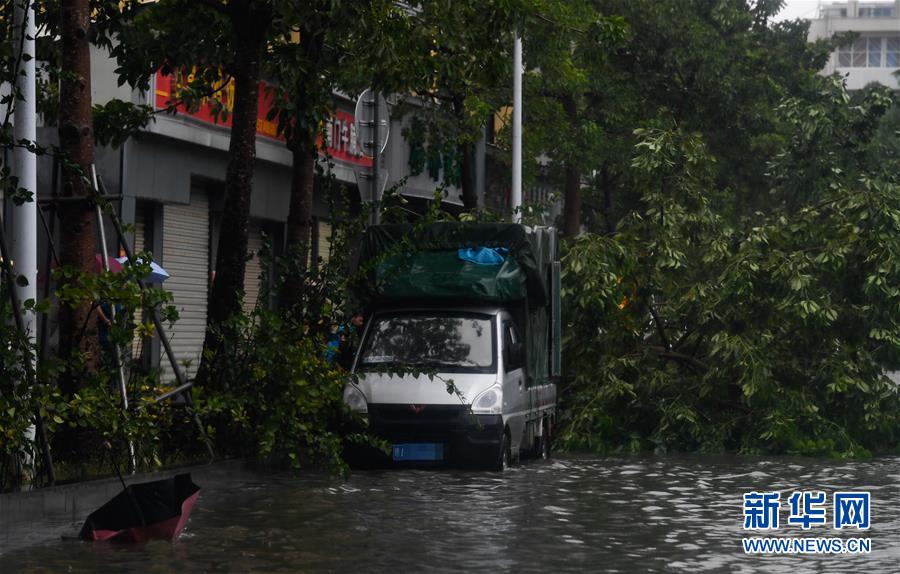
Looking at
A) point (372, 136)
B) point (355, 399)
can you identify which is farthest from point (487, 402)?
point (372, 136)

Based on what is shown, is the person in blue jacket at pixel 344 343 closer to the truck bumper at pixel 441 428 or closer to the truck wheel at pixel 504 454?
the truck bumper at pixel 441 428

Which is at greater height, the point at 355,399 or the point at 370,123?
the point at 370,123

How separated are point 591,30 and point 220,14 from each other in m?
5.22

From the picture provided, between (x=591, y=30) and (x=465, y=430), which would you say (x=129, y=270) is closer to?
(x=465, y=430)

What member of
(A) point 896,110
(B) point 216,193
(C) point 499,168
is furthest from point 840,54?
(B) point 216,193

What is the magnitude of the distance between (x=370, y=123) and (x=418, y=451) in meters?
6.23

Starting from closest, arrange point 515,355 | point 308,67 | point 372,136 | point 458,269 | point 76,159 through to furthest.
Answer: point 76,159, point 308,67, point 515,355, point 458,269, point 372,136

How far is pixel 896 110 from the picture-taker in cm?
6612

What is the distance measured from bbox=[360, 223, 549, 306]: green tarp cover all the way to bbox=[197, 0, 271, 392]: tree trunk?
1498mm

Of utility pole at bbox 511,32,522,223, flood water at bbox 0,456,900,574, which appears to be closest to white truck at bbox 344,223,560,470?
flood water at bbox 0,456,900,574

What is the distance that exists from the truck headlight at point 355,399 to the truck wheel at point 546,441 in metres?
3.22

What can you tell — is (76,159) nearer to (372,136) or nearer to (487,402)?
(487,402)

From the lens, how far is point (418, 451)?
1661 centimetres

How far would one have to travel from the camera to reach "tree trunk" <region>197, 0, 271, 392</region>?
627 inches
